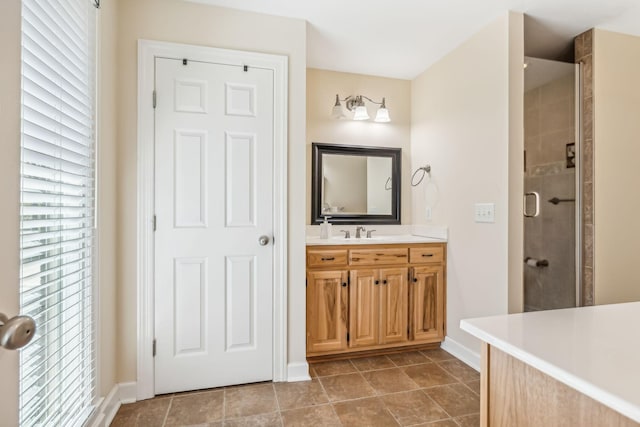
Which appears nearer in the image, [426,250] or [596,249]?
[596,249]

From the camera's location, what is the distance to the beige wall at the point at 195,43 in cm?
198

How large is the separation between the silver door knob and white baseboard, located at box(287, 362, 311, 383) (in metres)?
1.80

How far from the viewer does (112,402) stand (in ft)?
6.09

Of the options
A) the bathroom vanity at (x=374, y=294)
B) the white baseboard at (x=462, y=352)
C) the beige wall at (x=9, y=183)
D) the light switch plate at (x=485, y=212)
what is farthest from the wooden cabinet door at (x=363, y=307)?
the beige wall at (x=9, y=183)

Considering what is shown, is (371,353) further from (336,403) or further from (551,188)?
(551,188)

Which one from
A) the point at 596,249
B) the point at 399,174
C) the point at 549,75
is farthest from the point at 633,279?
the point at 399,174

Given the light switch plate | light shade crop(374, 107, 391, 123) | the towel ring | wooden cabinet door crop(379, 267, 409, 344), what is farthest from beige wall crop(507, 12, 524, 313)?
light shade crop(374, 107, 391, 123)

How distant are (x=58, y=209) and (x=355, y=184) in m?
2.34

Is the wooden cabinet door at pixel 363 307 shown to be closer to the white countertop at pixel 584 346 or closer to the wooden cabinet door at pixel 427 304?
the wooden cabinet door at pixel 427 304

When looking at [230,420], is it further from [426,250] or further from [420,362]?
[426,250]

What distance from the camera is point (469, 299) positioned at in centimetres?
253

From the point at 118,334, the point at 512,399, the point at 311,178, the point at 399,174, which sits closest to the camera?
the point at 512,399

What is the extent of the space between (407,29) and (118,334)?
2.83 m

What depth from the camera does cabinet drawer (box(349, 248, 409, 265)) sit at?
2578 millimetres
